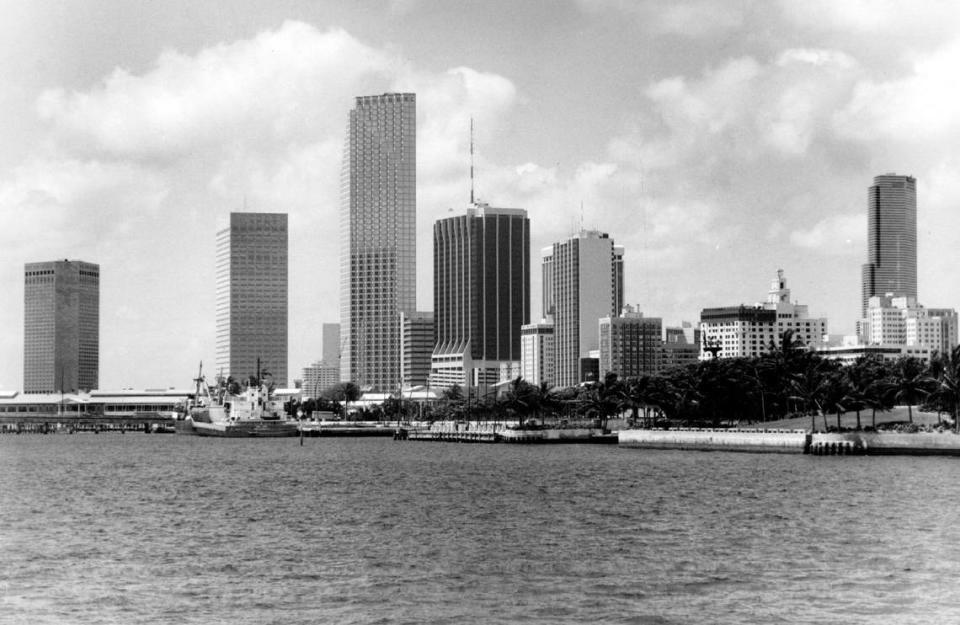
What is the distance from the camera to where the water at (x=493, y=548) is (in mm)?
51219

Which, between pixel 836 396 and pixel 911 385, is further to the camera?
pixel 911 385

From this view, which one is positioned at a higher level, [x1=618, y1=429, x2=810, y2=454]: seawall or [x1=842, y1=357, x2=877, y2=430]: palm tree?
[x1=842, y1=357, x2=877, y2=430]: palm tree

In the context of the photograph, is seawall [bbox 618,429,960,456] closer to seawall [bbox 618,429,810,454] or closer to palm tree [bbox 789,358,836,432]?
seawall [bbox 618,429,810,454]

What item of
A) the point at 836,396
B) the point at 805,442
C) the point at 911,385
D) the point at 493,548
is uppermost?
the point at 911,385

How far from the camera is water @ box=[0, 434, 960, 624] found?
51.2 m

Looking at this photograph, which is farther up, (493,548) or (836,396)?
(836,396)

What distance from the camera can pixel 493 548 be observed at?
68.9 m

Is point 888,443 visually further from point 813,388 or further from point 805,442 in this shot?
point 813,388

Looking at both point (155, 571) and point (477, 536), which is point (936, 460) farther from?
point (155, 571)

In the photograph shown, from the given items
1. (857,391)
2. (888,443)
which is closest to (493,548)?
(888,443)

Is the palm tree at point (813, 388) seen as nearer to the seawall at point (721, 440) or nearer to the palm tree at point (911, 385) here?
the seawall at point (721, 440)

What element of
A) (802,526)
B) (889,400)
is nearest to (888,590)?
(802,526)

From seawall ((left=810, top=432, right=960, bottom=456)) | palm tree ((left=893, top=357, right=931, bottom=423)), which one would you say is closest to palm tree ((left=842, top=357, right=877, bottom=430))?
palm tree ((left=893, top=357, right=931, bottom=423))

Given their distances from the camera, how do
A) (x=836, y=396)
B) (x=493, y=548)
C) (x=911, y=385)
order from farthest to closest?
(x=911, y=385) < (x=836, y=396) < (x=493, y=548)
